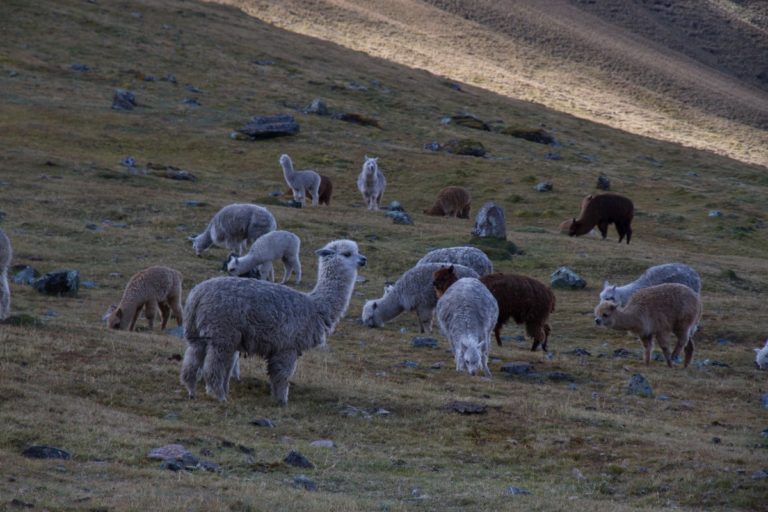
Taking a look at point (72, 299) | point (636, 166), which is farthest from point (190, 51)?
point (72, 299)

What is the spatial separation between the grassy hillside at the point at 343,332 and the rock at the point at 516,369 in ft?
0.81

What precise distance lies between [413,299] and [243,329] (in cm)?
763

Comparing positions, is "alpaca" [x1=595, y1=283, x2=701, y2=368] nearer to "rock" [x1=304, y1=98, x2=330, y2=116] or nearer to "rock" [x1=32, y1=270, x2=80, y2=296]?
"rock" [x1=32, y1=270, x2=80, y2=296]

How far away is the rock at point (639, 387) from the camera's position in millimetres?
16594

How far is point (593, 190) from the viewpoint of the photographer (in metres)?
47.6

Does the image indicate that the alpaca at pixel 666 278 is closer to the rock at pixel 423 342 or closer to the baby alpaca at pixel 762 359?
the baby alpaca at pixel 762 359

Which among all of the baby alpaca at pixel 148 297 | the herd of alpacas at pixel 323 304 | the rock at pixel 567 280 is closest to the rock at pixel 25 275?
the herd of alpacas at pixel 323 304

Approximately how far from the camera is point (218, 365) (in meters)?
13.3

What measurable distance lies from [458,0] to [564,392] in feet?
340

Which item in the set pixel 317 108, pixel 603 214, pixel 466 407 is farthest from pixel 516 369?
pixel 317 108

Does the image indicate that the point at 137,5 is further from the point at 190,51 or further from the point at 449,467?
the point at 449,467

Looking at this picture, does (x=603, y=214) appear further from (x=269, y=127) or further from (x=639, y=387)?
(x=269, y=127)

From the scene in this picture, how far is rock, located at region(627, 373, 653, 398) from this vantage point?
16.6m

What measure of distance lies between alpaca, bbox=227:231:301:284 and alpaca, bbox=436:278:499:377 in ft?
21.9
